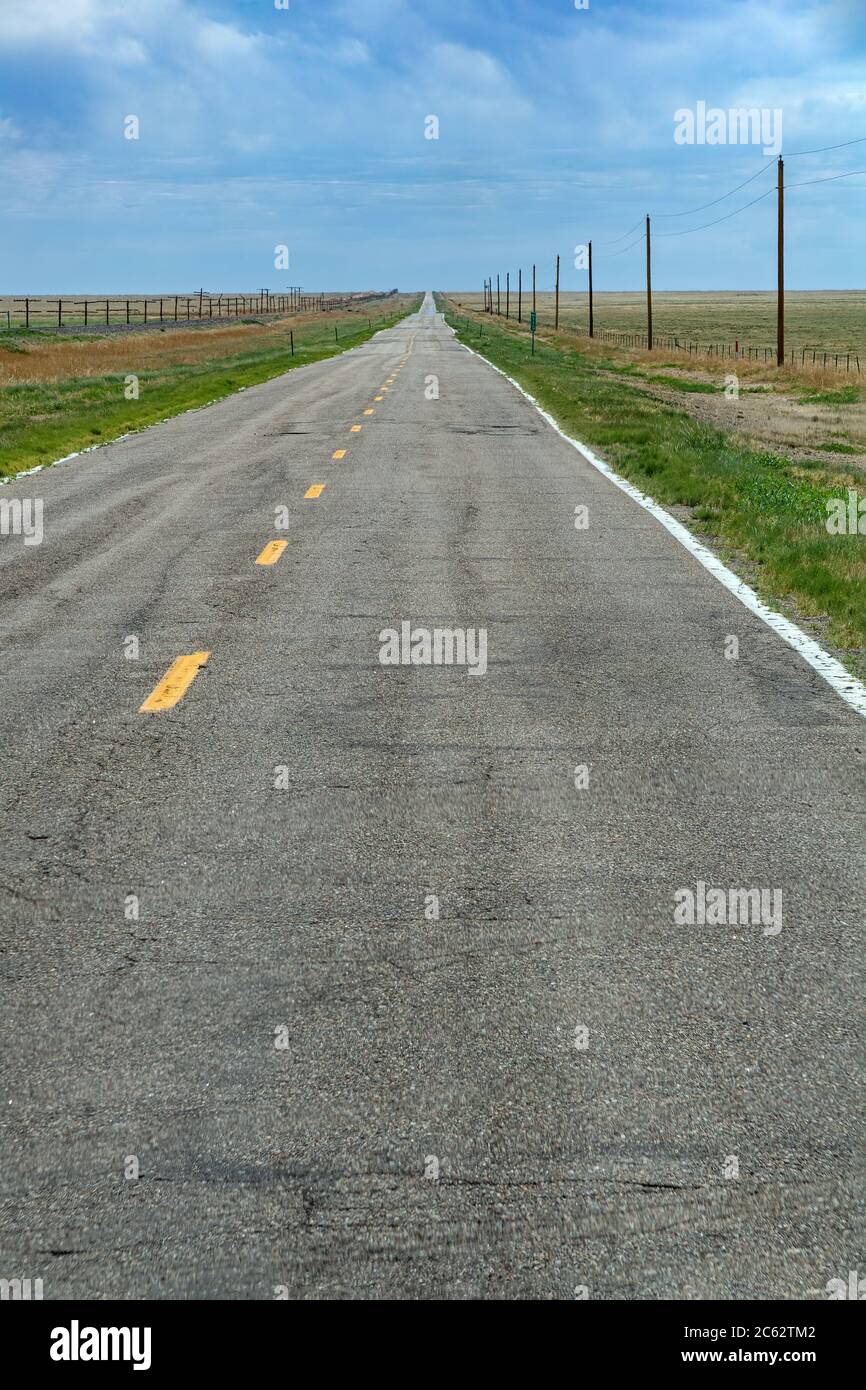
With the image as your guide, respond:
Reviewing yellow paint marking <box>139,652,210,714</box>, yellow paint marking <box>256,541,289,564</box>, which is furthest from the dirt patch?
yellow paint marking <box>139,652,210,714</box>

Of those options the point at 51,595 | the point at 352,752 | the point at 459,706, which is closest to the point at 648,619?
the point at 459,706

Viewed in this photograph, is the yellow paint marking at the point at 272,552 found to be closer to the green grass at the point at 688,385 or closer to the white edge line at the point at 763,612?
the white edge line at the point at 763,612

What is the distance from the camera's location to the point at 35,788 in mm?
6793

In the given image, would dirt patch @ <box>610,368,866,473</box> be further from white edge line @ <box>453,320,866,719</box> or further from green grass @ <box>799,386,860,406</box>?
white edge line @ <box>453,320,866,719</box>

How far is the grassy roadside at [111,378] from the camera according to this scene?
25.3 metres

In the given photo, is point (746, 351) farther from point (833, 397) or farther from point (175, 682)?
point (175, 682)

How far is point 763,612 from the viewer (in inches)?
427

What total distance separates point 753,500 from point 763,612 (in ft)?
17.6

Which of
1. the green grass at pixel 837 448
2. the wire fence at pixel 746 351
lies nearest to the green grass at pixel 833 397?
the green grass at pixel 837 448

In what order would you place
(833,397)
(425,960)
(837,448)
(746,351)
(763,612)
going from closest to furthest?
(425,960) < (763,612) < (837,448) < (833,397) < (746,351)

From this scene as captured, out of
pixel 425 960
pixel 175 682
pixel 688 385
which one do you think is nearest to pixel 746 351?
pixel 688 385
